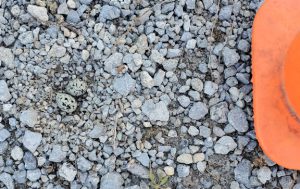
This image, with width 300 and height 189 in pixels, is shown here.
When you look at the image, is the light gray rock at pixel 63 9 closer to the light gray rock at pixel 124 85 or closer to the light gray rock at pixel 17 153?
the light gray rock at pixel 124 85

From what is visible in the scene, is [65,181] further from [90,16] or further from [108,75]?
[90,16]

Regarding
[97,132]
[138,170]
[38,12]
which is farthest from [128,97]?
[38,12]

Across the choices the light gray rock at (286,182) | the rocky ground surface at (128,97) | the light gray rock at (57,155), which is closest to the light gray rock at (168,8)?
the rocky ground surface at (128,97)

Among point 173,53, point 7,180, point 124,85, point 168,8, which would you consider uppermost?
point 168,8

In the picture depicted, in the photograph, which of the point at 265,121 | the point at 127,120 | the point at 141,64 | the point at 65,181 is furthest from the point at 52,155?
the point at 265,121

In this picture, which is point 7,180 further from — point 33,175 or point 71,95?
point 71,95

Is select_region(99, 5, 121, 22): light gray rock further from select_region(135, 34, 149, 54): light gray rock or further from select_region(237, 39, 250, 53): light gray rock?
select_region(237, 39, 250, 53): light gray rock

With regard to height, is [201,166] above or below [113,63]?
below

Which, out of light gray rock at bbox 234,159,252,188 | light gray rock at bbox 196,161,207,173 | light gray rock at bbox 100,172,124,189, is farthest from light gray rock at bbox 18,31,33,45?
→ light gray rock at bbox 234,159,252,188
